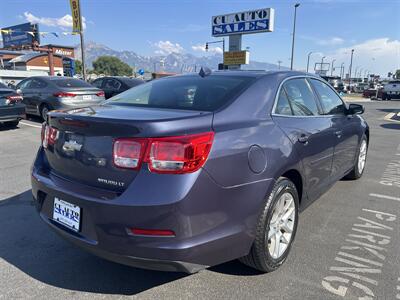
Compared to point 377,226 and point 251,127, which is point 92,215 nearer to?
point 251,127

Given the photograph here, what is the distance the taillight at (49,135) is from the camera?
2.63 metres

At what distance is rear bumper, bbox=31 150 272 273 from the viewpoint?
2025 mm

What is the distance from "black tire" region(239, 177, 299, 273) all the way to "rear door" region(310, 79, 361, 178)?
1.40 metres

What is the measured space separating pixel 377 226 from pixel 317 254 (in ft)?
3.46

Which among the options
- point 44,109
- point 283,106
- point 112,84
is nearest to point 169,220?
point 283,106

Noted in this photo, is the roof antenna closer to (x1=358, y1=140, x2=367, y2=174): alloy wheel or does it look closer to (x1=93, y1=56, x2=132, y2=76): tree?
(x1=358, y1=140, x2=367, y2=174): alloy wheel

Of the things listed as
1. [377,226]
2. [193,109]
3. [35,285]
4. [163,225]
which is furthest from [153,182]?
[377,226]

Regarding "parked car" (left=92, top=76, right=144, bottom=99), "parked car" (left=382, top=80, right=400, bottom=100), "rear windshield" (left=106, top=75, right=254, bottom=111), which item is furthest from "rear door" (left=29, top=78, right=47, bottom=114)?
"parked car" (left=382, top=80, right=400, bottom=100)

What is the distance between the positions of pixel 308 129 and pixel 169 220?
1.75 meters

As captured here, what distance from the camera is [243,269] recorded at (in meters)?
2.78

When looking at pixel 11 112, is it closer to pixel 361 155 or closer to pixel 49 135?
pixel 49 135

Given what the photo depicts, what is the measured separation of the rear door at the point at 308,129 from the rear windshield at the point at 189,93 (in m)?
0.43

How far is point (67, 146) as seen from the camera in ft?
8.13

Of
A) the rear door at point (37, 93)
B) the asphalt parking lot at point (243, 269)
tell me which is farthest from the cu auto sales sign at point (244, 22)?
the asphalt parking lot at point (243, 269)
